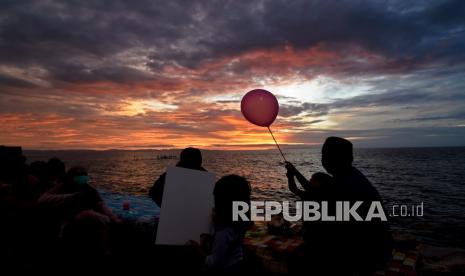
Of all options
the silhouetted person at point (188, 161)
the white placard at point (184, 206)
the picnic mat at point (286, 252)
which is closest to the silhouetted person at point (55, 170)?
the silhouetted person at point (188, 161)

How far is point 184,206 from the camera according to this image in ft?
10.7

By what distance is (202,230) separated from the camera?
3.38 m

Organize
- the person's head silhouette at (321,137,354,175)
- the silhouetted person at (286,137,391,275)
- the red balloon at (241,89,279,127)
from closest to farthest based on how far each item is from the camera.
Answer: the silhouetted person at (286,137,391,275) < the person's head silhouette at (321,137,354,175) < the red balloon at (241,89,279,127)

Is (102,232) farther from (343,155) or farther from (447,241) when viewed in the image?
(447,241)

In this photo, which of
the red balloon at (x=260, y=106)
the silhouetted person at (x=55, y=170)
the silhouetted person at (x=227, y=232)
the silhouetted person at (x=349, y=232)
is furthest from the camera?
the silhouetted person at (x=55, y=170)

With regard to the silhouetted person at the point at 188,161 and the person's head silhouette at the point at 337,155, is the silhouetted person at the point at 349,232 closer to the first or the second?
the person's head silhouette at the point at 337,155

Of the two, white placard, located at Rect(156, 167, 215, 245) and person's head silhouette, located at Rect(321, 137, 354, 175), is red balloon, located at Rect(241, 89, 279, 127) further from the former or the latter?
white placard, located at Rect(156, 167, 215, 245)

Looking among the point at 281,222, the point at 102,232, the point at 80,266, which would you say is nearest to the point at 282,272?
the point at 281,222

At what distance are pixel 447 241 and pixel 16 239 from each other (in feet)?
70.2

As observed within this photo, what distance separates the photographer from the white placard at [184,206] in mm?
3168

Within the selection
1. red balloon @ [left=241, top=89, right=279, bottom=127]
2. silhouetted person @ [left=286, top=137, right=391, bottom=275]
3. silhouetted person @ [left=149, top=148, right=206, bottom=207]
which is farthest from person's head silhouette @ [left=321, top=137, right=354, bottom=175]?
red balloon @ [left=241, top=89, right=279, bottom=127]

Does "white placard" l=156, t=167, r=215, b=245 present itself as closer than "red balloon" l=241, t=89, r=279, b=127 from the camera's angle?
Yes

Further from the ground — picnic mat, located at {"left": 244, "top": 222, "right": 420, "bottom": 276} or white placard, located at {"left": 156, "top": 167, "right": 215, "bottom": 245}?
white placard, located at {"left": 156, "top": 167, "right": 215, "bottom": 245}

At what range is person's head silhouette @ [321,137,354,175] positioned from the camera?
11.0ft
